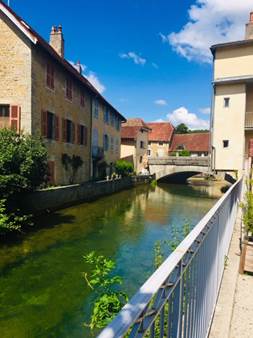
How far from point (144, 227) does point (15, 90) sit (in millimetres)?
9525

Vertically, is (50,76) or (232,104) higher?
(50,76)

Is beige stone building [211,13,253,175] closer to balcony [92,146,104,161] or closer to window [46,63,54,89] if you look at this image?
balcony [92,146,104,161]

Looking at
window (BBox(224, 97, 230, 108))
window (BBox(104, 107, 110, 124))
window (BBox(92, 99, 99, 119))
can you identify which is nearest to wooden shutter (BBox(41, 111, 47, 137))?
window (BBox(92, 99, 99, 119))

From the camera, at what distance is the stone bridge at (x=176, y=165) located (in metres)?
27.6

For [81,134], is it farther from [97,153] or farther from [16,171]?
[16,171]

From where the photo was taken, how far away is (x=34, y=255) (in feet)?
25.3

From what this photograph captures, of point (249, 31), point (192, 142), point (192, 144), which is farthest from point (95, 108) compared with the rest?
point (192, 142)

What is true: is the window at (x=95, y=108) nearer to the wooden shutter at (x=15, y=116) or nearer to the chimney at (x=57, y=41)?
the chimney at (x=57, y=41)

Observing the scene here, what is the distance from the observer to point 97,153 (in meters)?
22.6

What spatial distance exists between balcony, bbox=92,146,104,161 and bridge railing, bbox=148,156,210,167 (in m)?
9.76

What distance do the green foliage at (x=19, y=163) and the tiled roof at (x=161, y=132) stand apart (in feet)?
139

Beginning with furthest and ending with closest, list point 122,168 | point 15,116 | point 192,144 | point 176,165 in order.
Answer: point 192,144, point 176,165, point 122,168, point 15,116

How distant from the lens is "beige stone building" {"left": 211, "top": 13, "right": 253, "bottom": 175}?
16.2 metres

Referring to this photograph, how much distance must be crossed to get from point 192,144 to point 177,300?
51.9m
